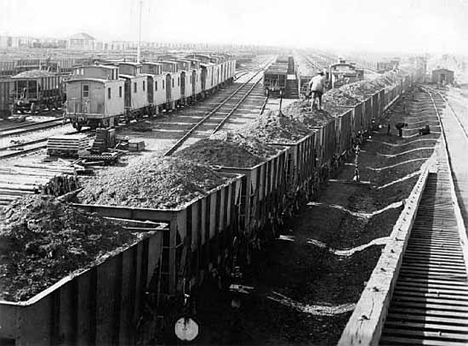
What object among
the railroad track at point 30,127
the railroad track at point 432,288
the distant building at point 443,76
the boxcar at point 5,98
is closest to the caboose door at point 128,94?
the railroad track at point 30,127

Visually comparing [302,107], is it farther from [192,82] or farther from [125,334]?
[192,82]

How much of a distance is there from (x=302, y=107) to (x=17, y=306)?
2248cm

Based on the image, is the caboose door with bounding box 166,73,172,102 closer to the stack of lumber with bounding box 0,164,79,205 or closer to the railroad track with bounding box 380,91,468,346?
the stack of lumber with bounding box 0,164,79,205

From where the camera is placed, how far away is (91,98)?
1350 inches

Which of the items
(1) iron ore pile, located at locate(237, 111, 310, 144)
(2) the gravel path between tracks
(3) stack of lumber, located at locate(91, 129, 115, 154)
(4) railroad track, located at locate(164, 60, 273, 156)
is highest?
(1) iron ore pile, located at locate(237, 111, 310, 144)

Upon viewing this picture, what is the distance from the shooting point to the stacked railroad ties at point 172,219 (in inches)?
267

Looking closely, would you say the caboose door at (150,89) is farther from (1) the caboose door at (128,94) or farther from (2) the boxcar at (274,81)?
(2) the boxcar at (274,81)

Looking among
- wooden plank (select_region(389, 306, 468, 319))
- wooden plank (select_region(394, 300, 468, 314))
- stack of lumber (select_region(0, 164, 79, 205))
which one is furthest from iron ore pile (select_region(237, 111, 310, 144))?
wooden plank (select_region(389, 306, 468, 319))

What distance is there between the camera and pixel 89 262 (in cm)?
764

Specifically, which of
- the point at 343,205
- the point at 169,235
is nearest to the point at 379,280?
the point at 169,235

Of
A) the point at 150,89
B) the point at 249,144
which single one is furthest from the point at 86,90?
the point at 249,144

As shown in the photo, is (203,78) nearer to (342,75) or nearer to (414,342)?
(342,75)

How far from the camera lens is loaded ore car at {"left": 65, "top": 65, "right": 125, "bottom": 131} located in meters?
34.0

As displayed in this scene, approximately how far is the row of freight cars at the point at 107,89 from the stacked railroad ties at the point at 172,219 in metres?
15.1
